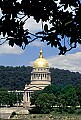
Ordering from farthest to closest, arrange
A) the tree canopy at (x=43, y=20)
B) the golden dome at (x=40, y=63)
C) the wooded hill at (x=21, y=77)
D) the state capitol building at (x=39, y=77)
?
the wooded hill at (x=21, y=77) → the state capitol building at (x=39, y=77) → the golden dome at (x=40, y=63) → the tree canopy at (x=43, y=20)

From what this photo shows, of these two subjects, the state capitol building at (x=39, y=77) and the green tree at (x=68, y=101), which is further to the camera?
the state capitol building at (x=39, y=77)

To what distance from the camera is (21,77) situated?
480ft

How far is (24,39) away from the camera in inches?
214

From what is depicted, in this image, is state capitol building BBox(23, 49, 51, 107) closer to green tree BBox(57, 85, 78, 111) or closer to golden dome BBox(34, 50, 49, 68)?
golden dome BBox(34, 50, 49, 68)

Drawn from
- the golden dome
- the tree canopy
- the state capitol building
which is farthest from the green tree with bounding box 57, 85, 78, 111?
the tree canopy

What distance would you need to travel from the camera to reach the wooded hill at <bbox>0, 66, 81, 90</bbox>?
133 m

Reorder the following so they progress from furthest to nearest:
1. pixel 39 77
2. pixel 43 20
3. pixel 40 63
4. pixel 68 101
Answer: pixel 39 77 < pixel 40 63 < pixel 68 101 < pixel 43 20

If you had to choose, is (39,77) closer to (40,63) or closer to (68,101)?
(40,63)

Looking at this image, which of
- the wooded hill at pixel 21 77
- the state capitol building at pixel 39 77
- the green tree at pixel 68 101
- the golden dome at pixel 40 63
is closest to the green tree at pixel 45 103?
the green tree at pixel 68 101

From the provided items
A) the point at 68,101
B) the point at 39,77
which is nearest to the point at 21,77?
the point at 39,77

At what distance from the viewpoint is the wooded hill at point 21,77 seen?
437 ft

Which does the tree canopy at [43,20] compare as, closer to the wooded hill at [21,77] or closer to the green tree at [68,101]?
the green tree at [68,101]

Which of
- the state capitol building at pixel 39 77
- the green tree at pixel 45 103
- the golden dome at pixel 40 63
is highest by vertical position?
the golden dome at pixel 40 63

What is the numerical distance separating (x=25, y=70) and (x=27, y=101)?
243 feet
